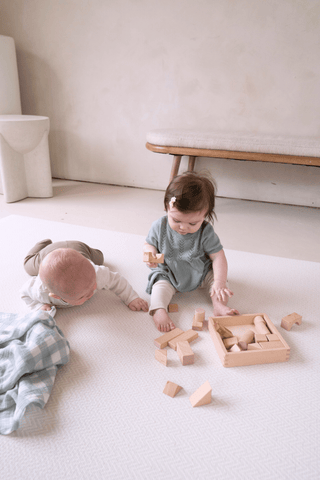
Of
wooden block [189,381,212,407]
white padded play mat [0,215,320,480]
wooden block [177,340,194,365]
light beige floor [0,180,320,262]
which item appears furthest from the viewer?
light beige floor [0,180,320,262]

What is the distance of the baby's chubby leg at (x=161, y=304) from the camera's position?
3.45ft

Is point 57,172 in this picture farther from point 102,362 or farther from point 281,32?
point 102,362

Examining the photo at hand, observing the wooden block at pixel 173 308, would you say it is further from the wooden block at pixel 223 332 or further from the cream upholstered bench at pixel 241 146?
the cream upholstered bench at pixel 241 146

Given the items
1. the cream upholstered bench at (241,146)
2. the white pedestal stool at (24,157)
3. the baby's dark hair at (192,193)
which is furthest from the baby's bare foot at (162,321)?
the white pedestal stool at (24,157)

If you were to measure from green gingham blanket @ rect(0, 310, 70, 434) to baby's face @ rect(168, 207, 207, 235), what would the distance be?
467mm

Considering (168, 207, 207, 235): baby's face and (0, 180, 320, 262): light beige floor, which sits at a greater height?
(168, 207, 207, 235): baby's face

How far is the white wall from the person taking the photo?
2.05m

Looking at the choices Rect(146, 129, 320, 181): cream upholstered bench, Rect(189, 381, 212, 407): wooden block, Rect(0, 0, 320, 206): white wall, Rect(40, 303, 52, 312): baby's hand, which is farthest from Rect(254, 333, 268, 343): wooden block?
Rect(0, 0, 320, 206): white wall

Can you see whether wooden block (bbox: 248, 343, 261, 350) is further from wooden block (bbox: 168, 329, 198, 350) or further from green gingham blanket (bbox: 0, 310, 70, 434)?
green gingham blanket (bbox: 0, 310, 70, 434)

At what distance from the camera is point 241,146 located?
74.9 inches

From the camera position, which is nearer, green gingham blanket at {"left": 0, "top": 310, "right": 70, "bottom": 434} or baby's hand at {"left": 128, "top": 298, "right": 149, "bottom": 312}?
green gingham blanket at {"left": 0, "top": 310, "right": 70, "bottom": 434}

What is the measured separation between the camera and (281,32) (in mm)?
2002

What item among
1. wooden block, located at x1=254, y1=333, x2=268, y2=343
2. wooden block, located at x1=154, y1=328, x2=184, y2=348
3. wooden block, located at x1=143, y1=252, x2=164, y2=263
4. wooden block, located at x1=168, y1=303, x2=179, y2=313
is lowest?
wooden block, located at x1=168, y1=303, x2=179, y2=313

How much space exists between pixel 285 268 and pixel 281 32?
1457mm
